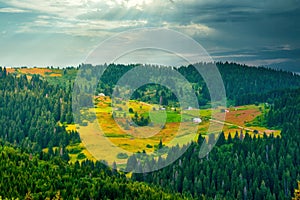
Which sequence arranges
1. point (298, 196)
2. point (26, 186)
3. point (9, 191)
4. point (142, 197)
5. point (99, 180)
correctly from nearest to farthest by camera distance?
point (298, 196) → point (9, 191) → point (26, 186) → point (142, 197) → point (99, 180)

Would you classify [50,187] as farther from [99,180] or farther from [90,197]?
[99,180]

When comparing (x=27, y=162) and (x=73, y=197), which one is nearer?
(x=73, y=197)

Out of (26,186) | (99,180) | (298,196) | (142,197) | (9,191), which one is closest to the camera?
(298,196)

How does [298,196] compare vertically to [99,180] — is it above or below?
above

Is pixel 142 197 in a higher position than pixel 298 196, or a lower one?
lower

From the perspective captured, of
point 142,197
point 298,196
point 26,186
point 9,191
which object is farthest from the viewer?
point 142,197

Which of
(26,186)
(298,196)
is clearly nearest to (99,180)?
(26,186)

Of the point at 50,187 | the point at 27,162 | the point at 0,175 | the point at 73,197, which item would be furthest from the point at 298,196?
the point at 27,162

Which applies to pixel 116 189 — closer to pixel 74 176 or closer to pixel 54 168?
pixel 74 176

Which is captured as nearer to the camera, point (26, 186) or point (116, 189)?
point (26, 186)
